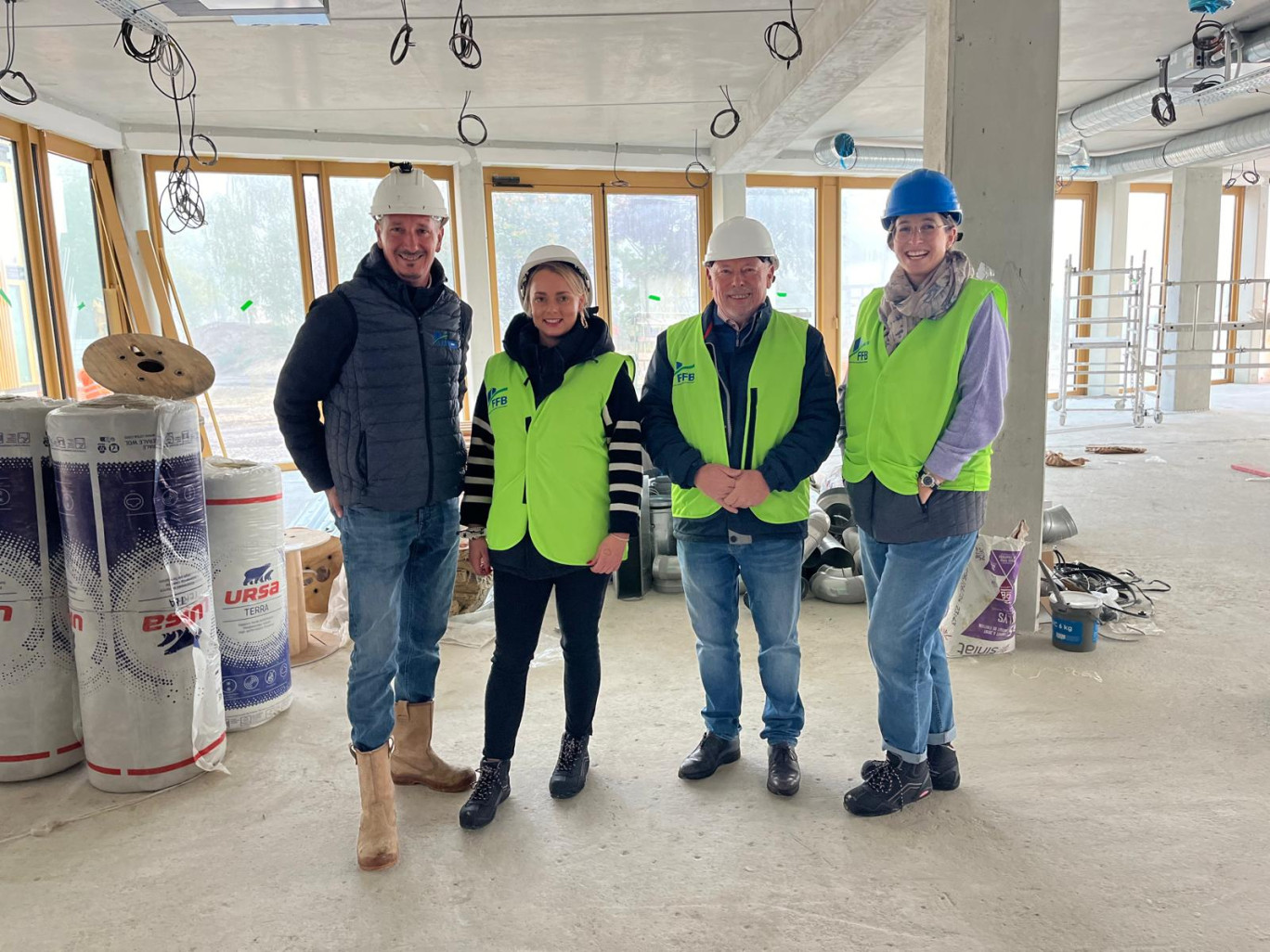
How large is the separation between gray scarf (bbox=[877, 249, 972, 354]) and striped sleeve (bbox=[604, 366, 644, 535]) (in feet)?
2.30

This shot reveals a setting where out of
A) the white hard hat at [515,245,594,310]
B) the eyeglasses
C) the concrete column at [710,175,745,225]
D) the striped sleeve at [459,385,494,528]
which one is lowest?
the striped sleeve at [459,385,494,528]

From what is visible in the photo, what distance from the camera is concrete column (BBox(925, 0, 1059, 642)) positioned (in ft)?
11.1

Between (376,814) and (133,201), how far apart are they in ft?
23.9

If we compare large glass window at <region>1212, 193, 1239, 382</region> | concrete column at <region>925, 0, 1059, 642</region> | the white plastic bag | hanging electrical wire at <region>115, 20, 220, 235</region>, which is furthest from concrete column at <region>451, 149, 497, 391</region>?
large glass window at <region>1212, 193, 1239, 382</region>

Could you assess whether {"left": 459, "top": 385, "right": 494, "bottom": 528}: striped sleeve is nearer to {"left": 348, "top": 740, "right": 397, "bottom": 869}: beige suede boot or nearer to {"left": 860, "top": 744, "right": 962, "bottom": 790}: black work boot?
{"left": 348, "top": 740, "right": 397, "bottom": 869}: beige suede boot

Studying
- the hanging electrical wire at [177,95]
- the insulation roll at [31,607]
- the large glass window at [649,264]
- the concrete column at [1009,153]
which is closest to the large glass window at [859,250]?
the large glass window at [649,264]

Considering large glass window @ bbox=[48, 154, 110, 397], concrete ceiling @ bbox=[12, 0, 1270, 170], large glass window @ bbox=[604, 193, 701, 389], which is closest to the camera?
concrete ceiling @ bbox=[12, 0, 1270, 170]

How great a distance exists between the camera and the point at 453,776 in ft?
8.54

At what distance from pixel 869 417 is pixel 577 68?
16.5 feet

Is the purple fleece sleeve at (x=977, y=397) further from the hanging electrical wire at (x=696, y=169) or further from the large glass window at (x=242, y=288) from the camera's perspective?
the large glass window at (x=242, y=288)

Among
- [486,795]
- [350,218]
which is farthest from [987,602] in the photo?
[350,218]

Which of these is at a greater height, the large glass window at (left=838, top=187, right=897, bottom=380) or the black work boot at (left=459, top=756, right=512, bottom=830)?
the large glass window at (left=838, top=187, right=897, bottom=380)

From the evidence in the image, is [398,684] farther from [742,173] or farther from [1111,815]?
[742,173]

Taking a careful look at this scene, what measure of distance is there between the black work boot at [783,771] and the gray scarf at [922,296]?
3.93ft
